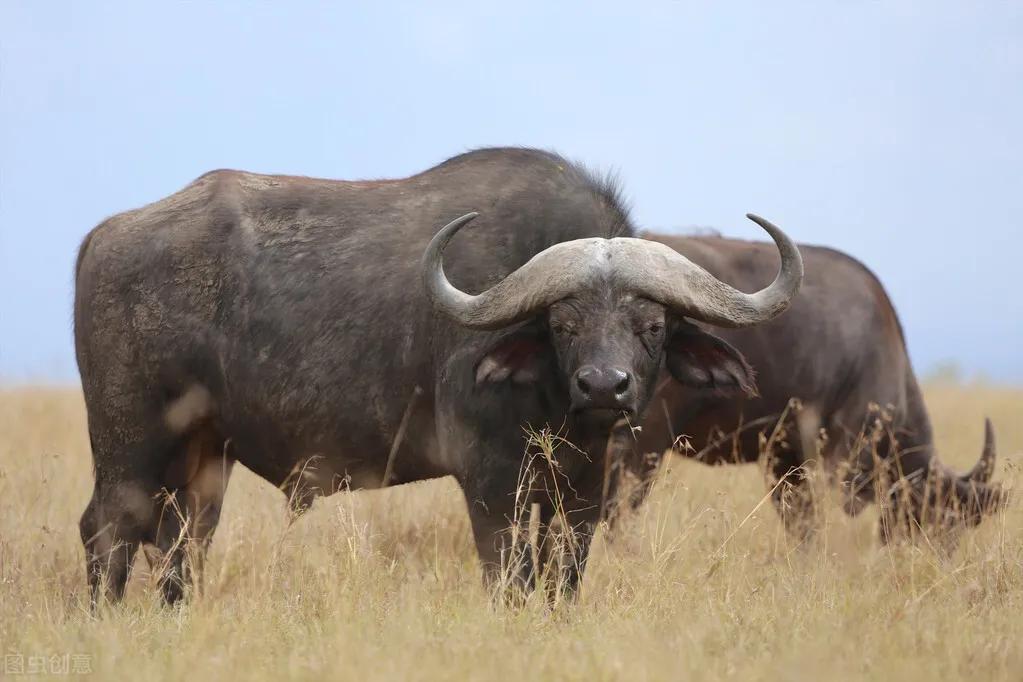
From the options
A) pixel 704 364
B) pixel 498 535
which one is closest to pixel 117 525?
pixel 498 535

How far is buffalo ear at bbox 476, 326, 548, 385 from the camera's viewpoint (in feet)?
16.4

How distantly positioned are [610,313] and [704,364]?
0.68 meters

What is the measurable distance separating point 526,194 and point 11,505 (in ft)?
10.5

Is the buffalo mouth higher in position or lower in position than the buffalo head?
lower

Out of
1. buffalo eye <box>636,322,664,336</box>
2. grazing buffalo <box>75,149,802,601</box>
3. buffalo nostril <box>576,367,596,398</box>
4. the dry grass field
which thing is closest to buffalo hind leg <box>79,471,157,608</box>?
grazing buffalo <box>75,149,802,601</box>

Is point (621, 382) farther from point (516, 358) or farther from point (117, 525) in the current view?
point (117, 525)

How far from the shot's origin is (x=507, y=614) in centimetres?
445

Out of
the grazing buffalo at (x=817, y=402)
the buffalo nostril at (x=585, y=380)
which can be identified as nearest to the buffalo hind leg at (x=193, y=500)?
the buffalo nostril at (x=585, y=380)

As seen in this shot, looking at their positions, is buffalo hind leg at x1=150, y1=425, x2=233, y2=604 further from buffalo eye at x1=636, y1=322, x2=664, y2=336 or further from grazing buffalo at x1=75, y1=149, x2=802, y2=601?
buffalo eye at x1=636, y1=322, x2=664, y2=336

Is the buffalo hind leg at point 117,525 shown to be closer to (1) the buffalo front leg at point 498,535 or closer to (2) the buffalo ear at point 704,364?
(1) the buffalo front leg at point 498,535

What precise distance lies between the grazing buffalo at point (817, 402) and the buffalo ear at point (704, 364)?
8.22ft

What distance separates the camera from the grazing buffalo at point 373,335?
4957mm

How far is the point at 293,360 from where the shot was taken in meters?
5.64

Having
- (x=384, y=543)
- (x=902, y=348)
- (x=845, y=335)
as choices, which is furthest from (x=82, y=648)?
(x=902, y=348)
